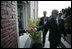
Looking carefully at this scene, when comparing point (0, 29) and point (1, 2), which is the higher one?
point (1, 2)

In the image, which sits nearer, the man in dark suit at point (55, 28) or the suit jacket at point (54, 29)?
the man in dark suit at point (55, 28)

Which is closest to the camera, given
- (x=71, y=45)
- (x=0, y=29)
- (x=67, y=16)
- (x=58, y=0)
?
(x=0, y=29)

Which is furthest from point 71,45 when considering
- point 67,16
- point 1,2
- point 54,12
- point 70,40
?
point 1,2

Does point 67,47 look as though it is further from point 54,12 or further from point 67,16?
point 54,12

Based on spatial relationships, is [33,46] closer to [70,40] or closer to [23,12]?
[23,12]

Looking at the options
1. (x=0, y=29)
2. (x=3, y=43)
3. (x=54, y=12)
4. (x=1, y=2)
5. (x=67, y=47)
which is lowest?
(x=67, y=47)

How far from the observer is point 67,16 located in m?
4.28

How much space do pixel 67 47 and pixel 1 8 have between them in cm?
298

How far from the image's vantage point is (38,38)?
8234mm

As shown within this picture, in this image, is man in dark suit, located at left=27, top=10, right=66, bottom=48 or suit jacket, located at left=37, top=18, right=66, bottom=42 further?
suit jacket, located at left=37, top=18, right=66, bottom=42

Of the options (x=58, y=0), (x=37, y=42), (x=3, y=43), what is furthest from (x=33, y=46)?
(x=3, y=43)

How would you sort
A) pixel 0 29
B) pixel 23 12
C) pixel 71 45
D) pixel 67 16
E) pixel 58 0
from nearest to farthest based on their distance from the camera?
1. pixel 0 29
2. pixel 67 16
3. pixel 58 0
4. pixel 71 45
5. pixel 23 12

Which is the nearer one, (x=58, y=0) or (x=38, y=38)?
(x=58, y=0)

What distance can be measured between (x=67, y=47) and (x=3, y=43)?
8.74 feet
